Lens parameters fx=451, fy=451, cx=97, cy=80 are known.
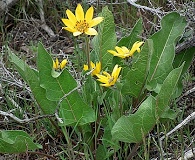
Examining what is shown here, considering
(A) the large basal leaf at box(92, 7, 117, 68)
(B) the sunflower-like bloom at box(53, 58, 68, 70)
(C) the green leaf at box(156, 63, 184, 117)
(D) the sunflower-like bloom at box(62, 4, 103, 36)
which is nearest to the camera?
(C) the green leaf at box(156, 63, 184, 117)

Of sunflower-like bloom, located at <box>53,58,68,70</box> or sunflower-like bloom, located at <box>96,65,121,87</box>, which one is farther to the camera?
sunflower-like bloom, located at <box>53,58,68,70</box>

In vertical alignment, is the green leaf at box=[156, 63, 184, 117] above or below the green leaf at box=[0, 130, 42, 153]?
above

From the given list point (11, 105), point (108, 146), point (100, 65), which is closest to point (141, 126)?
point (108, 146)

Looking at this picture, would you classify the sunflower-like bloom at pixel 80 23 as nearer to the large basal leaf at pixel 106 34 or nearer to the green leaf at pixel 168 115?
the large basal leaf at pixel 106 34

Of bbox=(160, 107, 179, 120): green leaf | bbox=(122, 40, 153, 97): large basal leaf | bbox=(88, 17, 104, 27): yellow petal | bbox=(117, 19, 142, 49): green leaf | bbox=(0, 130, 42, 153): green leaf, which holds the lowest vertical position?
bbox=(160, 107, 179, 120): green leaf

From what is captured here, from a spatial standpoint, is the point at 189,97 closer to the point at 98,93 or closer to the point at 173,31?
the point at 173,31

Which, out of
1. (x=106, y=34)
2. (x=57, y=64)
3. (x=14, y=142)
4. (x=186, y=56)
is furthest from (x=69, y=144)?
(x=186, y=56)

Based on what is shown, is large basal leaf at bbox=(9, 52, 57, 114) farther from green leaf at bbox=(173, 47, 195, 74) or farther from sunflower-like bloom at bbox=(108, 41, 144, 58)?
green leaf at bbox=(173, 47, 195, 74)

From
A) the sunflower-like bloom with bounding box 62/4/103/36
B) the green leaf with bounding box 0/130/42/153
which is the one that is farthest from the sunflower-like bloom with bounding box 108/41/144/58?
the green leaf with bounding box 0/130/42/153
